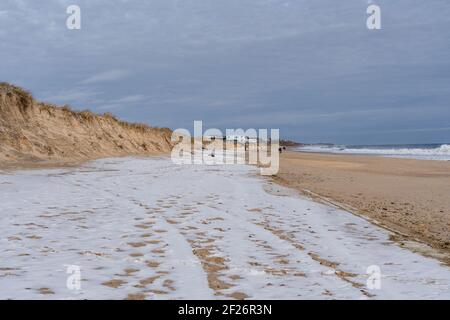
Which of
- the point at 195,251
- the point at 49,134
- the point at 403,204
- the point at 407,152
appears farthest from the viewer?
the point at 407,152

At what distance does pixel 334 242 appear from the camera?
6.95 m

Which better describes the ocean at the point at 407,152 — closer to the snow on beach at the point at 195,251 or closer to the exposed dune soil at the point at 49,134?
the exposed dune soil at the point at 49,134

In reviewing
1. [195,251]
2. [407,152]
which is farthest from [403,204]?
[407,152]

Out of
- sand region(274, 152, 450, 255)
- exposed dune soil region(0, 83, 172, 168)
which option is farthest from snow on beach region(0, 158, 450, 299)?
exposed dune soil region(0, 83, 172, 168)

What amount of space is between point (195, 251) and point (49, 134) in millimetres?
23672

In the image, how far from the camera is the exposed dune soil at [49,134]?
2202 cm

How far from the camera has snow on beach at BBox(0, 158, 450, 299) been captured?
14.9 ft

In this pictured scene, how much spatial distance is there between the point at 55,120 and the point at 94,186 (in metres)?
19.0

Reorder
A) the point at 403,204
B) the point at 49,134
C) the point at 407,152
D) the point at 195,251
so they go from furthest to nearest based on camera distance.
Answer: the point at 407,152, the point at 49,134, the point at 403,204, the point at 195,251

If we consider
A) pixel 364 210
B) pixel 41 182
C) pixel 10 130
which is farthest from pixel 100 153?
pixel 364 210

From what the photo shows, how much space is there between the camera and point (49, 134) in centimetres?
2694

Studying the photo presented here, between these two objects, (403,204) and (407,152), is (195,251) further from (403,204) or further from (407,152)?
(407,152)

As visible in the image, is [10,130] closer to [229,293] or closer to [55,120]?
[55,120]
